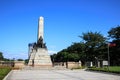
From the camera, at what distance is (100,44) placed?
225 ft

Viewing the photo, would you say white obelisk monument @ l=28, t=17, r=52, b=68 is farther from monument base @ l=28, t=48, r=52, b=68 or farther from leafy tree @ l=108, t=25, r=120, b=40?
leafy tree @ l=108, t=25, r=120, b=40

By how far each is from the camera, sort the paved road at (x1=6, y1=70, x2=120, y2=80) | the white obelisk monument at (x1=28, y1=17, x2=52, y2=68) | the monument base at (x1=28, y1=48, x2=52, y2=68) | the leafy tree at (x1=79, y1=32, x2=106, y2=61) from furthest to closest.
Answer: the leafy tree at (x1=79, y1=32, x2=106, y2=61), the white obelisk monument at (x1=28, y1=17, x2=52, y2=68), the monument base at (x1=28, y1=48, x2=52, y2=68), the paved road at (x1=6, y1=70, x2=120, y2=80)

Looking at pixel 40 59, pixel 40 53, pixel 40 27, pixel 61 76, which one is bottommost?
Answer: pixel 61 76

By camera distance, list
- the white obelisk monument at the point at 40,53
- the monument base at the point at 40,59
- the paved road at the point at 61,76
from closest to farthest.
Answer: the paved road at the point at 61,76 → the monument base at the point at 40,59 → the white obelisk monument at the point at 40,53

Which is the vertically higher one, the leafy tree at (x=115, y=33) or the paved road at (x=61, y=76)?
the leafy tree at (x=115, y=33)

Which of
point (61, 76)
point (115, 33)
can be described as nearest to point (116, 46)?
point (115, 33)

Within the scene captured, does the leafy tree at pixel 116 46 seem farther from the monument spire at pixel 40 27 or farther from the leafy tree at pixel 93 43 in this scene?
the monument spire at pixel 40 27

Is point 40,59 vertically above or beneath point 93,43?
beneath

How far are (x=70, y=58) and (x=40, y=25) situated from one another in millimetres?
32944

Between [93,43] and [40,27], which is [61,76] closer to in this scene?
[40,27]

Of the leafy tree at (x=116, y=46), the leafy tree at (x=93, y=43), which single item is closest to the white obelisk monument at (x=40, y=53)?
the leafy tree at (x=93, y=43)

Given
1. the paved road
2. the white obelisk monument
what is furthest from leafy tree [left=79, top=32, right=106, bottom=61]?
the paved road

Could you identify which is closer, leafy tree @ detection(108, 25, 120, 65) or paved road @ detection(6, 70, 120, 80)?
paved road @ detection(6, 70, 120, 80)

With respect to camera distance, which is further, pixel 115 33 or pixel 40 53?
pixel 115 33
